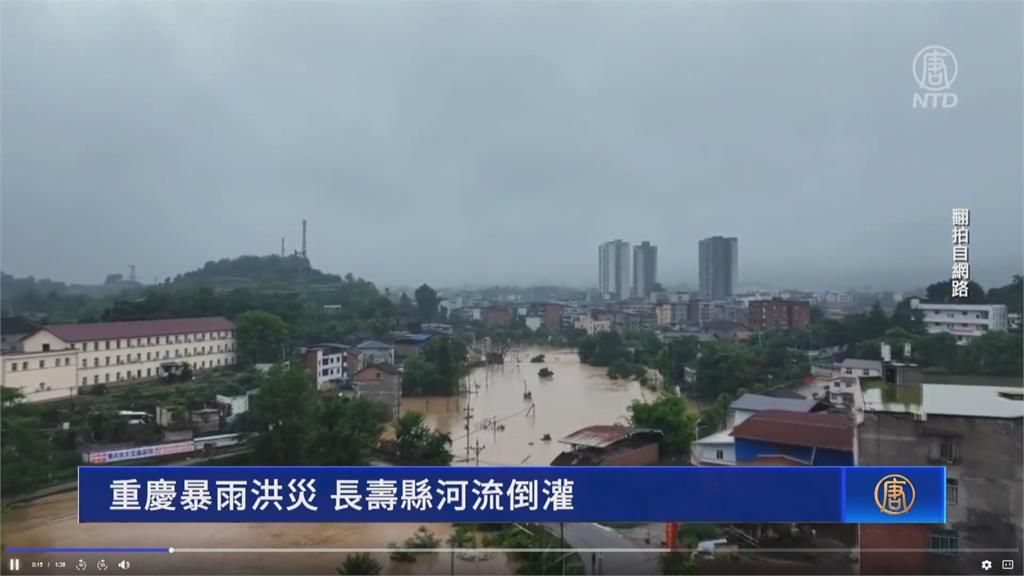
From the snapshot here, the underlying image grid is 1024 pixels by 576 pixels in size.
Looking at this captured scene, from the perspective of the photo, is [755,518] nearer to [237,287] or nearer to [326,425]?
[326,425]

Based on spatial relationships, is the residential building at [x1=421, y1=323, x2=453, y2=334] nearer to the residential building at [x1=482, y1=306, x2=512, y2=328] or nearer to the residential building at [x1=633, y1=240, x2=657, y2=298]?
the residential building at [x1=482, y1=306, x2=512, y2=328]

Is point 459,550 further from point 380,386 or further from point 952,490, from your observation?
point 952,490

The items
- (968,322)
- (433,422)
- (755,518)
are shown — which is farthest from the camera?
(433,422)

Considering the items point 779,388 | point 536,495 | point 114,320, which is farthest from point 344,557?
point 779,388

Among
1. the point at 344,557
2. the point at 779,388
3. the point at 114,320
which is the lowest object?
the point at 344,557

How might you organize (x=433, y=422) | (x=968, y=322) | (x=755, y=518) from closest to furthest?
(x=755, y=518), (x=968, y=322), (x=433, y=422)

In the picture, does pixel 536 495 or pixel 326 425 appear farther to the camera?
pixel 326 425
